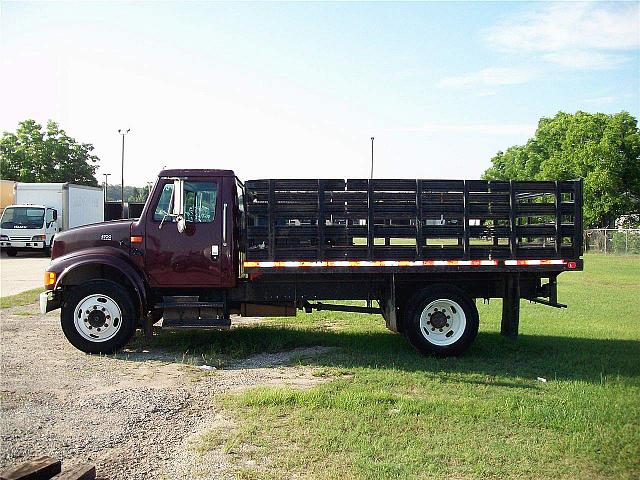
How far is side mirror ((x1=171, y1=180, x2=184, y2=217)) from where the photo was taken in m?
8.70

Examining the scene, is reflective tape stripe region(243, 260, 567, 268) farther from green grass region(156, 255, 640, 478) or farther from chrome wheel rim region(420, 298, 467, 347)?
green grass region(156, 255, 640, 478)

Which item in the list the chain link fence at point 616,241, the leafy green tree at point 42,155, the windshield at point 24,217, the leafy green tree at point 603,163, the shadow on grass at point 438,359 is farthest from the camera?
the leafy green tree at point 42,155

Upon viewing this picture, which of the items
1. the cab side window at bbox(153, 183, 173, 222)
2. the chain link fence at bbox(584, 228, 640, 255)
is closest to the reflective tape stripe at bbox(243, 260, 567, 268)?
the cab side window at bbox(153, 183, 173, 222)

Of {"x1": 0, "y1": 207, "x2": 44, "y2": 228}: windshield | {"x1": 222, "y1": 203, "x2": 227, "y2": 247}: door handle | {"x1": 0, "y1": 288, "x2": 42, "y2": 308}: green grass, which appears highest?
{"x1": 0, "y1": 207, "x2": 44, "y2": 228}: windshield

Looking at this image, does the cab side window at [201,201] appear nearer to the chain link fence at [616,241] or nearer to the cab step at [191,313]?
the cab step at [191,313]

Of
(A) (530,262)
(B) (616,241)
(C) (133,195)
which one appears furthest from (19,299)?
(C) (133,195)

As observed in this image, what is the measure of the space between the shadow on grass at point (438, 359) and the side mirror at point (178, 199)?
2029mm

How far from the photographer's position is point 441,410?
6219 millimetres

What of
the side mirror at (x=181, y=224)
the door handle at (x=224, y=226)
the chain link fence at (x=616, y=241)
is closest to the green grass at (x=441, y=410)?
the door handle at (x=224, y=226)

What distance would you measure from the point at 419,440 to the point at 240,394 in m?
2.23

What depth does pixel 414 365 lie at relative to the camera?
27.2ft

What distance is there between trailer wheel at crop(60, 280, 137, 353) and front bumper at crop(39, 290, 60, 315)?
0.27 metres

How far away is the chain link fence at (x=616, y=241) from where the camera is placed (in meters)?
38.9

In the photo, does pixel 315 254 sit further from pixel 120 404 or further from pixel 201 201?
pixel 120 404
